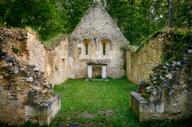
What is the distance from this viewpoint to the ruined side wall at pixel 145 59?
640 inches

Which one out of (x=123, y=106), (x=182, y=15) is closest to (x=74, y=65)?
(x=182, y=15)

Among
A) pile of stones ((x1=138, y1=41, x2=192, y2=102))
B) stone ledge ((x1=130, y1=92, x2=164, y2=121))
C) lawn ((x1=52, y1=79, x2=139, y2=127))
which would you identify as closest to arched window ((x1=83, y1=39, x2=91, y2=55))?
lawn ((x1=52, y1=79, x2=139, y2=127))

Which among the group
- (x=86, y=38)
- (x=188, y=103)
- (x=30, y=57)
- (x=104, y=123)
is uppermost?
(x=86, y=38)

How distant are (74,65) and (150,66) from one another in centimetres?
1108

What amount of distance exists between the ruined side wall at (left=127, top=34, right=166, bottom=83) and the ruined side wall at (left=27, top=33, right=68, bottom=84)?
5059 mm

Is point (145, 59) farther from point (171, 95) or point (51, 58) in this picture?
point (171, 95)

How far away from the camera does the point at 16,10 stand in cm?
2228

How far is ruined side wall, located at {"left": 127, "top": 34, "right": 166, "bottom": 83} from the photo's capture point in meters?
16.2

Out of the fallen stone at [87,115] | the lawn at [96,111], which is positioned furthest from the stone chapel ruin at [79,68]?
the fallen stone at [87,115]

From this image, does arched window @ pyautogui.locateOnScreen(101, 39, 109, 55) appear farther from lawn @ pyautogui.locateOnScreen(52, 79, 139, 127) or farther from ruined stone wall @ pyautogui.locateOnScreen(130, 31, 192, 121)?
ruined stone wall @ pyautogui.locateOnScreen(130, 31, 192, 121)

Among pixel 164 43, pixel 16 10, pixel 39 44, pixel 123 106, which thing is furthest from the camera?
pixel 16 10

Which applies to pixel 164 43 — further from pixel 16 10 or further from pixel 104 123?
pixel 16 10

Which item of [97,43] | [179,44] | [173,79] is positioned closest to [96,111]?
[173,79]

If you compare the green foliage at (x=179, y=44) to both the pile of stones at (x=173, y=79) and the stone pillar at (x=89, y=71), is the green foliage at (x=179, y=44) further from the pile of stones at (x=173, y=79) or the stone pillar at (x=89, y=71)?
the stone pillar at (x=89, y=71)
